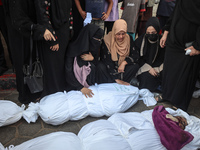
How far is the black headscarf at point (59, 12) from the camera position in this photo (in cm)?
185

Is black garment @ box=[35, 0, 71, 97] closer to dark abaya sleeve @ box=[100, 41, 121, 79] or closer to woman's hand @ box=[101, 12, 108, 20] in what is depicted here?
dark abaya sleeve @ box=[100, 41, 121, 79]

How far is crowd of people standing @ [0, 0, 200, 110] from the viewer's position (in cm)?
176

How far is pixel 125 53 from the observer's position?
2615 mm

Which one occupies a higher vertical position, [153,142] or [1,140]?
[153,142]

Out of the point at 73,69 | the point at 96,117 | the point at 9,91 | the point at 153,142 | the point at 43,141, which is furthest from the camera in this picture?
the point at 9,91

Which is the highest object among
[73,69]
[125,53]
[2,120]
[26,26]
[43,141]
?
[26,26]

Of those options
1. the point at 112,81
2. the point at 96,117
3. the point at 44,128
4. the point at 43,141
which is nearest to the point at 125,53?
the point at 112,81

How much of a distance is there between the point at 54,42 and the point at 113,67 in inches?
43.3

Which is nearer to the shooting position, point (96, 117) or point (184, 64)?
point (184, 64)

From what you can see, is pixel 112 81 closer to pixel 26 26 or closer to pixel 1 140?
pixel 26 26

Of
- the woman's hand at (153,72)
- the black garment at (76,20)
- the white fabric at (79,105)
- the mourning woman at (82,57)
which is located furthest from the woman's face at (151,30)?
the black garment at (76,20)

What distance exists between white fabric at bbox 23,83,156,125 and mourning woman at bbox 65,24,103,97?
15 centimetres

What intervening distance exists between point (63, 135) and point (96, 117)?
0.75 m

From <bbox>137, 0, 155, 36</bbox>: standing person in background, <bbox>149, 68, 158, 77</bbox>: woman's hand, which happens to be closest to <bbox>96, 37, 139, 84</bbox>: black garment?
<bbox>149, 68, 158, 77</bbox>: woman's hand
